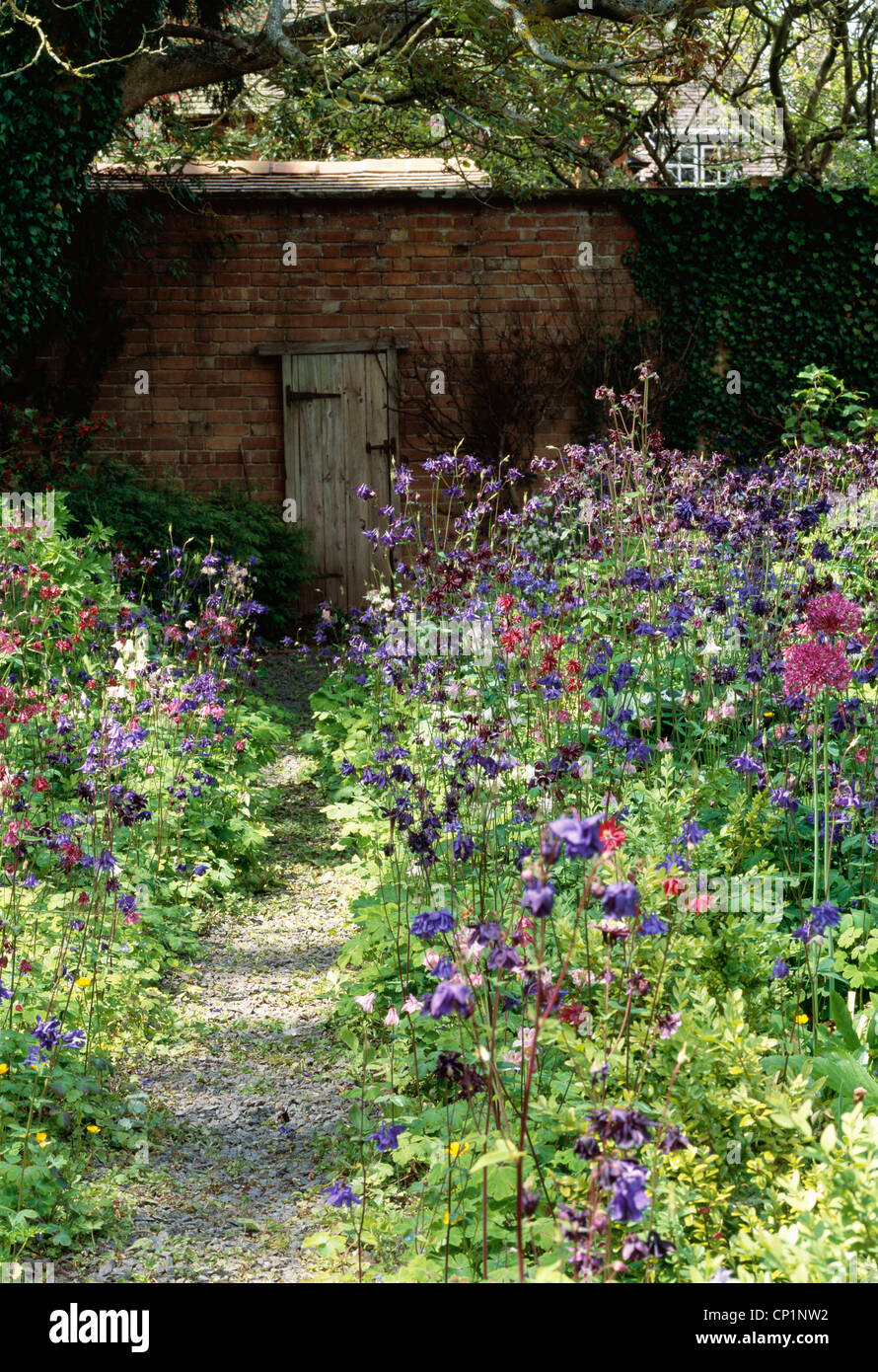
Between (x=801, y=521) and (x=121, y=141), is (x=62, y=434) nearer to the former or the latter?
(x=121, y=141)

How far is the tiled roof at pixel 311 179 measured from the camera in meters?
11.4

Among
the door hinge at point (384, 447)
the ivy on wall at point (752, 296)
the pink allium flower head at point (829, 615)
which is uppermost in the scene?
the ivy on wall at point (752, 296)

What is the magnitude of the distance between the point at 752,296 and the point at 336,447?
4.17 meters

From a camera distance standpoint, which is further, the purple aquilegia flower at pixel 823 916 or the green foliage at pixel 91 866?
the green foliage at pixel 91 866

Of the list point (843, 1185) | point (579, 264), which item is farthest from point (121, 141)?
point (843, 1185)

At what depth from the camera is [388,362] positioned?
11.8m

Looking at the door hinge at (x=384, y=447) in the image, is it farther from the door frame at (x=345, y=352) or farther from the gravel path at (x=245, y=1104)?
the gravel path at (x=245, y=1104)

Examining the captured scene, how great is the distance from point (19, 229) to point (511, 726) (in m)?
6.91

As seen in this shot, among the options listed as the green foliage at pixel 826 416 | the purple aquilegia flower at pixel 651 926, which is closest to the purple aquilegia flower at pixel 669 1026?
the purple aquilegia flower at pixel 651 926

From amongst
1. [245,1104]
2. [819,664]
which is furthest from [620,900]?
[245,1104]

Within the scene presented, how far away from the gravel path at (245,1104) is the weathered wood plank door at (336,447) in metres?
6.62

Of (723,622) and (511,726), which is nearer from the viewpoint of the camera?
(511,726)

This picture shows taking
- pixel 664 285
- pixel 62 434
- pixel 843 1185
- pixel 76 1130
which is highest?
pixel 664 285

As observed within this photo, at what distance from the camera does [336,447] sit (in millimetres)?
11867
